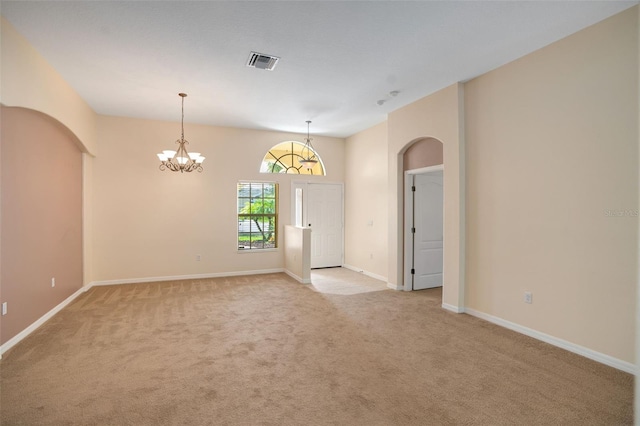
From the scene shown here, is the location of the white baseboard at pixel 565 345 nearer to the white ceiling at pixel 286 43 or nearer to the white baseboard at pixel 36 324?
the white ceiling at pixel 286 43

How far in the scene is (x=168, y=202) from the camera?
632cm

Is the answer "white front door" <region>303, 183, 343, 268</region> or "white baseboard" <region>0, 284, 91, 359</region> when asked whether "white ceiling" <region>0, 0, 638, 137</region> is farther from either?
"white baseboard" <region>0, 284, 91, 359</region>

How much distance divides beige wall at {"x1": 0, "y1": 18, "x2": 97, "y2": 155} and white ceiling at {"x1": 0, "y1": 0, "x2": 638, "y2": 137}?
12 cm

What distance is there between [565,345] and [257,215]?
5574 millimetres

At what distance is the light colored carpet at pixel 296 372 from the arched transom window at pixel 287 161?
141 inches

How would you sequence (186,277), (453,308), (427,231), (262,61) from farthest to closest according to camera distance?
(186,277) → (427,231) → (453,308) → (262,61)

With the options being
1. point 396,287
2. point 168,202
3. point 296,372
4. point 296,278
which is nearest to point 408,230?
point 396,287

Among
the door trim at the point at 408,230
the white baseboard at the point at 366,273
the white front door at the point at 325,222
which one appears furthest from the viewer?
the white front door at the point at 325,222

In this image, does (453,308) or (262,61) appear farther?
(453,308)

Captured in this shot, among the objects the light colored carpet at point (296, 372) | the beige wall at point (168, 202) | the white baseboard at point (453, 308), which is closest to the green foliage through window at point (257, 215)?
the beige wall at point (168, 202)

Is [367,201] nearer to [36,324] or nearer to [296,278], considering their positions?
[296,278]

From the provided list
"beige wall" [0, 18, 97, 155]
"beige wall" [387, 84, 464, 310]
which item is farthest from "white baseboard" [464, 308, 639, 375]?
"beige wall" [0, 18, 97, 155]

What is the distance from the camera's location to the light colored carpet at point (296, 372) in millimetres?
2223

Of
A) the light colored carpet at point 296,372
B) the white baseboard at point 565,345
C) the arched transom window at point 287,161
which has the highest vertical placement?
the arched transom window at point 287,161
